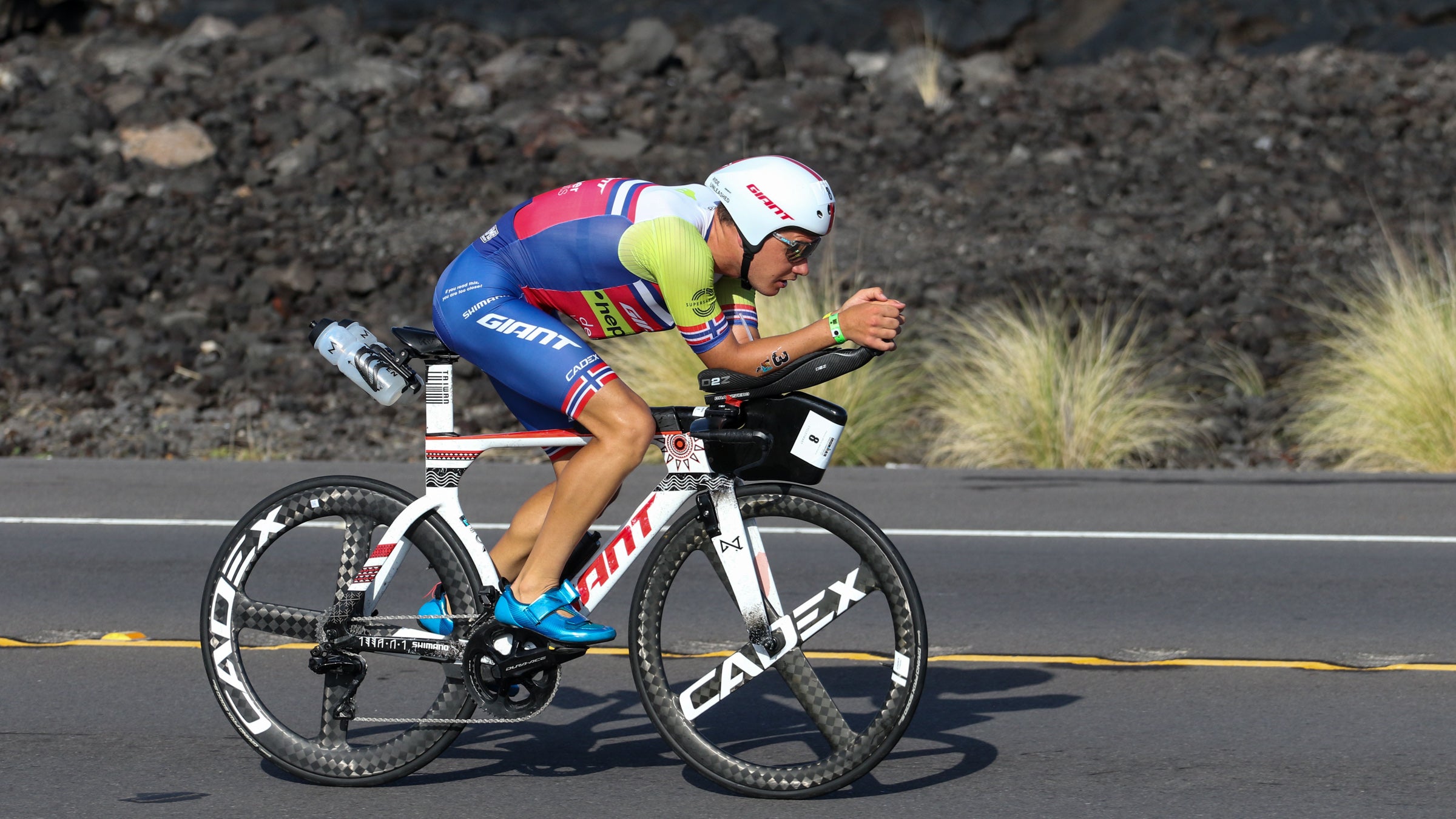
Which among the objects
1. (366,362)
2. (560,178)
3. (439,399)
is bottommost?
(560,178)

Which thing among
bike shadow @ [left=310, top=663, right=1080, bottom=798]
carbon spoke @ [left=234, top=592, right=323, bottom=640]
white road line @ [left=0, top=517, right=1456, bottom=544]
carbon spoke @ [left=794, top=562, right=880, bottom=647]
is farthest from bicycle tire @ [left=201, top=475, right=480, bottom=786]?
white road line @ [left=0, top=517, right=1456, bottom=544]

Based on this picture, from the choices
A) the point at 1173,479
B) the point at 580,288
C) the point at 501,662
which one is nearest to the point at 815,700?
the point at 501,662

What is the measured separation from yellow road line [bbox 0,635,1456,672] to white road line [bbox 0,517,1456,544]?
2582 millimetres

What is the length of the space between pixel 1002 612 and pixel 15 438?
30.5ft

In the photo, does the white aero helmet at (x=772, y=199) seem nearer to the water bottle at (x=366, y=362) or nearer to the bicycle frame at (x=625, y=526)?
the bicycle frame at (x=625, y=526)

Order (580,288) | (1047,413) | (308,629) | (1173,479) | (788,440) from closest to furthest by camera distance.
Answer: (788,440)
(580,288)
(308,629)
(1173,479)
(1047,413)

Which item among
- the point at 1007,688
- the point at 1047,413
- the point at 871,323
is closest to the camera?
the point at 871,323

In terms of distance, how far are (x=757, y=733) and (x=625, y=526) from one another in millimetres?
1169

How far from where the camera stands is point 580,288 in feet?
16.3

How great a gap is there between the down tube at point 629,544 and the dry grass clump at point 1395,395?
8.83 metres

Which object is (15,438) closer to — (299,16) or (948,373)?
(948,373)

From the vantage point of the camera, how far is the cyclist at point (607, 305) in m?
4.66

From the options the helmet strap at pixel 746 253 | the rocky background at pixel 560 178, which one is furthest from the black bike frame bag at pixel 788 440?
the rocky background at pixel 560 178

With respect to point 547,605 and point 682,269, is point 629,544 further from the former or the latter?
point 682,269
